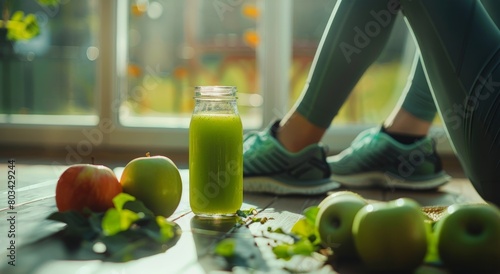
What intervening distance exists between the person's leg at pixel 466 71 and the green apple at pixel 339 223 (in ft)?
1.35

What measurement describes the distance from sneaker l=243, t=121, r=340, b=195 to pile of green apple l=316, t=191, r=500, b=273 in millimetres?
802

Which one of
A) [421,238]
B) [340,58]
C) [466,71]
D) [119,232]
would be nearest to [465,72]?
[466,71]

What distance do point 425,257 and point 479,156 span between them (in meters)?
0.45

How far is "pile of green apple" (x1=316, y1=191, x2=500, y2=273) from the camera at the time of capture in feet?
3.14

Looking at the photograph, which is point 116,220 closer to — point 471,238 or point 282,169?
point 471,238

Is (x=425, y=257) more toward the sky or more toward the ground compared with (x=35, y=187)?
more toward the sky

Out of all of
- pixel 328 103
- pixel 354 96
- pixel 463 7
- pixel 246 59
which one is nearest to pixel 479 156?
pixel 463 7

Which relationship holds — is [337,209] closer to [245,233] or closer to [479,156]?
[245,233]

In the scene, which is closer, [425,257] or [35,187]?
[425,257]

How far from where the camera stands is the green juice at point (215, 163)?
1349 millimetres

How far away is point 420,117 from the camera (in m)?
1.97

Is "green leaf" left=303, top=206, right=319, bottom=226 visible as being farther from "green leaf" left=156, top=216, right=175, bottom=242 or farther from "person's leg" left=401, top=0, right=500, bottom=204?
"person's leg" left=401, top=0, right=500, bottom=204

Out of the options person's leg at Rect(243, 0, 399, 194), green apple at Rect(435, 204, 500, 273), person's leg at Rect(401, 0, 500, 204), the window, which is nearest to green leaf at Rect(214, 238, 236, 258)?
green apple at Rect(435, 204, 500, 273)

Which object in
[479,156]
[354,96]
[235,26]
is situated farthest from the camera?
[235,26]
